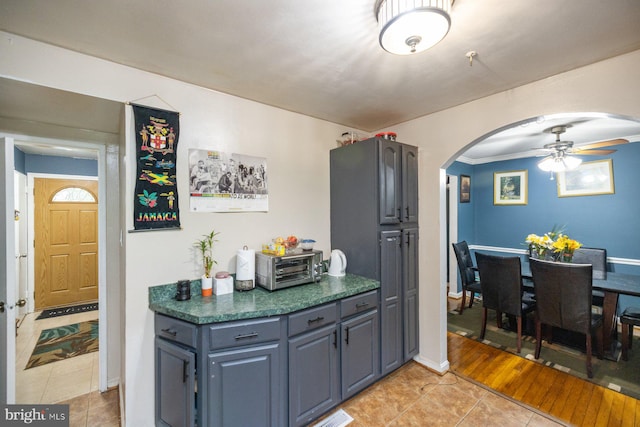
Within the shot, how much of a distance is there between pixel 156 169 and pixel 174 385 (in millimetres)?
1437

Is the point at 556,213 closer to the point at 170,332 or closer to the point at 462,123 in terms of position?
the point at 462,123

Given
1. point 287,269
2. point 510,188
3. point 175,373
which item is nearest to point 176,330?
point 175,373

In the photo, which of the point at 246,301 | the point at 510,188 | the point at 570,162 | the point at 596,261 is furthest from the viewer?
the point at 510,188

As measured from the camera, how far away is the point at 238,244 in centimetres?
220

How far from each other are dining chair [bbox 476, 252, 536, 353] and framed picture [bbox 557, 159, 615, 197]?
7.15ft

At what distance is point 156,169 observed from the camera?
6.07 ft

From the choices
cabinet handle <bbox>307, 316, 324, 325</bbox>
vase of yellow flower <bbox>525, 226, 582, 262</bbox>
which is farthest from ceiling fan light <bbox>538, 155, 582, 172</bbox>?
cabinet handle <bbox>307, 316, 324, 325</bbox>

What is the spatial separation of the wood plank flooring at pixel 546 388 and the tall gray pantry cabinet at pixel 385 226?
0.64 m

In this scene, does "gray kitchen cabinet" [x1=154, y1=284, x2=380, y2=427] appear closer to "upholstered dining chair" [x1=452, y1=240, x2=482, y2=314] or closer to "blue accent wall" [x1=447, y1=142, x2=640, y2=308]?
"upholstered dining chair" [x1=452, y1=240, x2=482, y2=314]

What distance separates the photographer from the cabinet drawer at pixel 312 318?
5.69 feet

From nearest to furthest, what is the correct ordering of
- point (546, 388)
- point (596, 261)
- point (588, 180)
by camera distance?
1. point (546, 388)
2. point (596, 261)
3. point (588, 180)

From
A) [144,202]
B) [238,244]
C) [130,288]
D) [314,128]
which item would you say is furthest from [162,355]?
[314,128]

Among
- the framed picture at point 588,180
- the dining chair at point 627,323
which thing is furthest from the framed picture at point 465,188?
the dining chair at point 627,323

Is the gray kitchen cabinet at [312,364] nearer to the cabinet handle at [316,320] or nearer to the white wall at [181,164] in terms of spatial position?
the cabinet handle at [316,320]
